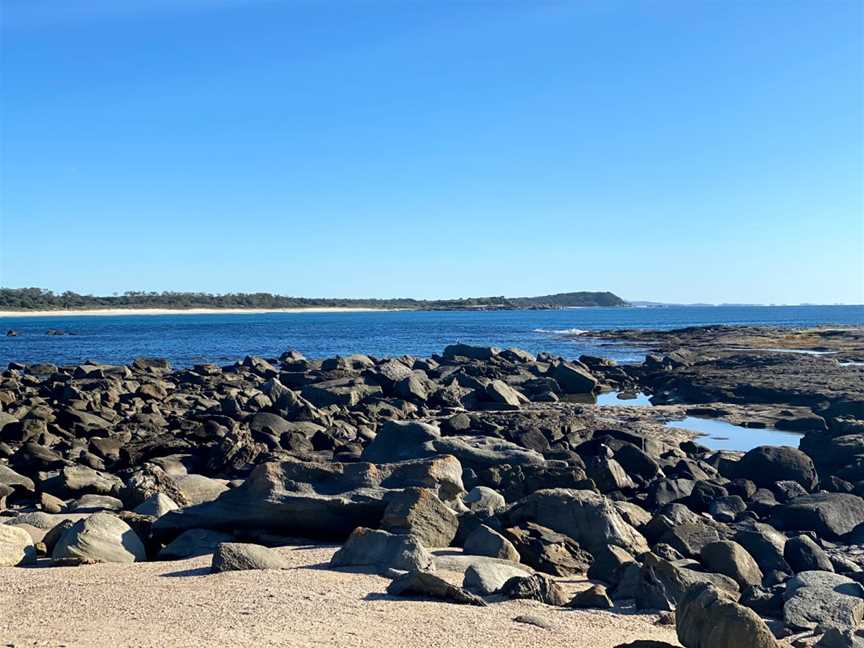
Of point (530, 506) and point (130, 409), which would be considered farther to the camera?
point (130, 409)

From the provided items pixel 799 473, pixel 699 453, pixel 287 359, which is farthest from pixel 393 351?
pixel 799 473

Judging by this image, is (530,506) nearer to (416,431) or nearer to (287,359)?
(416,431)

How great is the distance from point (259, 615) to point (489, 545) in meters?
3.49

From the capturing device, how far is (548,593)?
866 cm

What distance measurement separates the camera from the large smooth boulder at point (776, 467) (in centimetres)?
1555

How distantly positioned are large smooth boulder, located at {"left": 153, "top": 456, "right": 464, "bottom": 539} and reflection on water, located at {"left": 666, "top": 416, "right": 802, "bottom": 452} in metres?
13.1

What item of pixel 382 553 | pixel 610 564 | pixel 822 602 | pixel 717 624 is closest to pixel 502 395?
pixel 610 564

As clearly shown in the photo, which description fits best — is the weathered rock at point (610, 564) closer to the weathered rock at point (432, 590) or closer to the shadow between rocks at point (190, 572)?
the weathered rock at point (432, 590)

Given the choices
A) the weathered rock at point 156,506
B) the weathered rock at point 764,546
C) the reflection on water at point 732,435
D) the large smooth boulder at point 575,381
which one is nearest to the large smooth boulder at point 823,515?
the weathered rock at point 764,546

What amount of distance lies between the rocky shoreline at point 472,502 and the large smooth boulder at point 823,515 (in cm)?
3

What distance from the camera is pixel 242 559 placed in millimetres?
9148

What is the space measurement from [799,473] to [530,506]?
648cm

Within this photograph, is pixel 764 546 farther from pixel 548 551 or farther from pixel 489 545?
pixel 489 545

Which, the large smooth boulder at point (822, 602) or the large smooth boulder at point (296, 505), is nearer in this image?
the large smooth boulder at point (822, 602)
